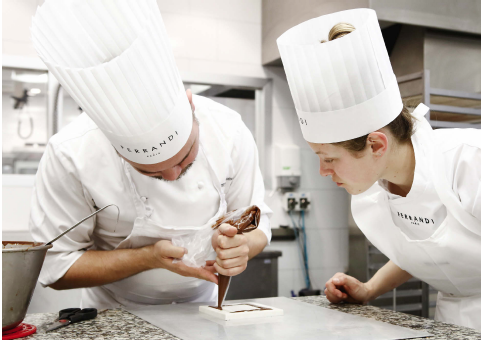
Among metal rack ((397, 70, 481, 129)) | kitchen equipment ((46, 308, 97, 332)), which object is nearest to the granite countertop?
kitchen equipment ((46, 308, 97, 332))

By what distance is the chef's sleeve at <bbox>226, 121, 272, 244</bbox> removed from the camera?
152 centimetres

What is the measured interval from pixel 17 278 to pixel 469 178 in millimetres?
1082

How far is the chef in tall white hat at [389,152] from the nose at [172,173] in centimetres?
38

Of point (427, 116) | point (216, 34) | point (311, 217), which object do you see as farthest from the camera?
point (311, 217)

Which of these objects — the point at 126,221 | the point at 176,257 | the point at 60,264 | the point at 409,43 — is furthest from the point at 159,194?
the point at 409,43

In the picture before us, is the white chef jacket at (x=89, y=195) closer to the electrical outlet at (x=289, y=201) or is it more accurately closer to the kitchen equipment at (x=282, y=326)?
the kitchen equipment at (x=282, y=326)

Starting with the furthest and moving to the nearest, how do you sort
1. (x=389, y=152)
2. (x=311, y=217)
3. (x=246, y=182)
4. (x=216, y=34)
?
(x=311, y=217) → (x=216, y=34) → (x=246, y=182) → (x=389, y=152)

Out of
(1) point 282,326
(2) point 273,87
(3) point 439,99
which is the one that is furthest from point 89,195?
(2) point 273,87

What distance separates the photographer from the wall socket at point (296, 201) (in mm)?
3363

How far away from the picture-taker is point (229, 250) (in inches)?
47.3

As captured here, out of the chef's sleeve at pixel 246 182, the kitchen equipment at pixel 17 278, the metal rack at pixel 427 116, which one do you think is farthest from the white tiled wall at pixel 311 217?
the kitchen equipment at pixel 17 278

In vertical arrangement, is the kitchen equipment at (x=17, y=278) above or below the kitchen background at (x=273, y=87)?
below

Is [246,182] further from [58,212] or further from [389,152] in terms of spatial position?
[58,212]

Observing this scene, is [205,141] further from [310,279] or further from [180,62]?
[310,279]
